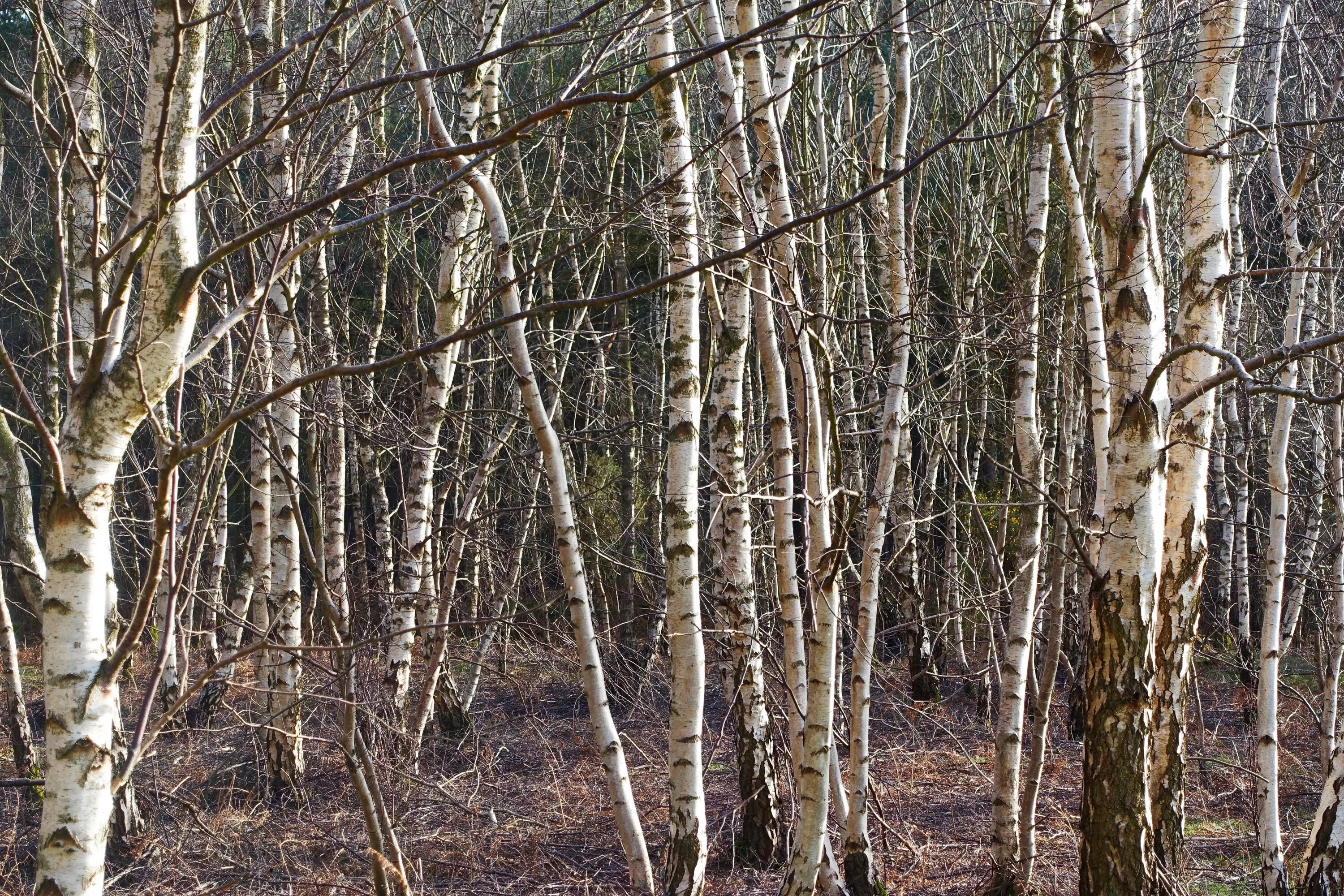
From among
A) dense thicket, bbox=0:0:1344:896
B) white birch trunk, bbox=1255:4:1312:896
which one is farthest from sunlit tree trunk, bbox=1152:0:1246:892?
white birch trunk, bbox=1255:4:1312:896

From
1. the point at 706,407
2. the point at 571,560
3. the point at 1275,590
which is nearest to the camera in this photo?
Result: the point at 571,560

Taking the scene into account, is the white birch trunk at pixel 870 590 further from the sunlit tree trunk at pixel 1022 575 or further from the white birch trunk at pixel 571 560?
the white birch trunk at pixel 571 560

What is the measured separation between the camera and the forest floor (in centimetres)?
518

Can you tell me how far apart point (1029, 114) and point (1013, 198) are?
710 millimetres

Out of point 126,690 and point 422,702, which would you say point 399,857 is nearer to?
point 422,702

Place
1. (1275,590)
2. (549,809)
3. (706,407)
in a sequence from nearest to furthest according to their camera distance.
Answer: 1. (1275,590)
2. (706,407)
3. (549,809)

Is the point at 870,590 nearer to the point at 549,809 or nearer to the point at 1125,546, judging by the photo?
the point at 1125,546

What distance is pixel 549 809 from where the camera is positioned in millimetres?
6738

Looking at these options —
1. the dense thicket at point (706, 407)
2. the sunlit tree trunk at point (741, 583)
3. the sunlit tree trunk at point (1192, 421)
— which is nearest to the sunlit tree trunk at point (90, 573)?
the dense thicket at point (706, 407)

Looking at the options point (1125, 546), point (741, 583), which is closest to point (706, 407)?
point (741, 583)

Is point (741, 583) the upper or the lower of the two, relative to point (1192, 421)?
lower

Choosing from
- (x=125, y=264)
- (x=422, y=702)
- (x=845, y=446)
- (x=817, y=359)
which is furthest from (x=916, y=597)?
(x=125, y=264)

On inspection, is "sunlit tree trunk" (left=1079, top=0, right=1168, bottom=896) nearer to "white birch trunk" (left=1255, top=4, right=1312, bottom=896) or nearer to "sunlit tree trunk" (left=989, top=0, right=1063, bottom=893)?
"sunlit tree trunk" (left=989, top=0, right=1063, bottom=893)

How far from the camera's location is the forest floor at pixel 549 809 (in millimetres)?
5176
